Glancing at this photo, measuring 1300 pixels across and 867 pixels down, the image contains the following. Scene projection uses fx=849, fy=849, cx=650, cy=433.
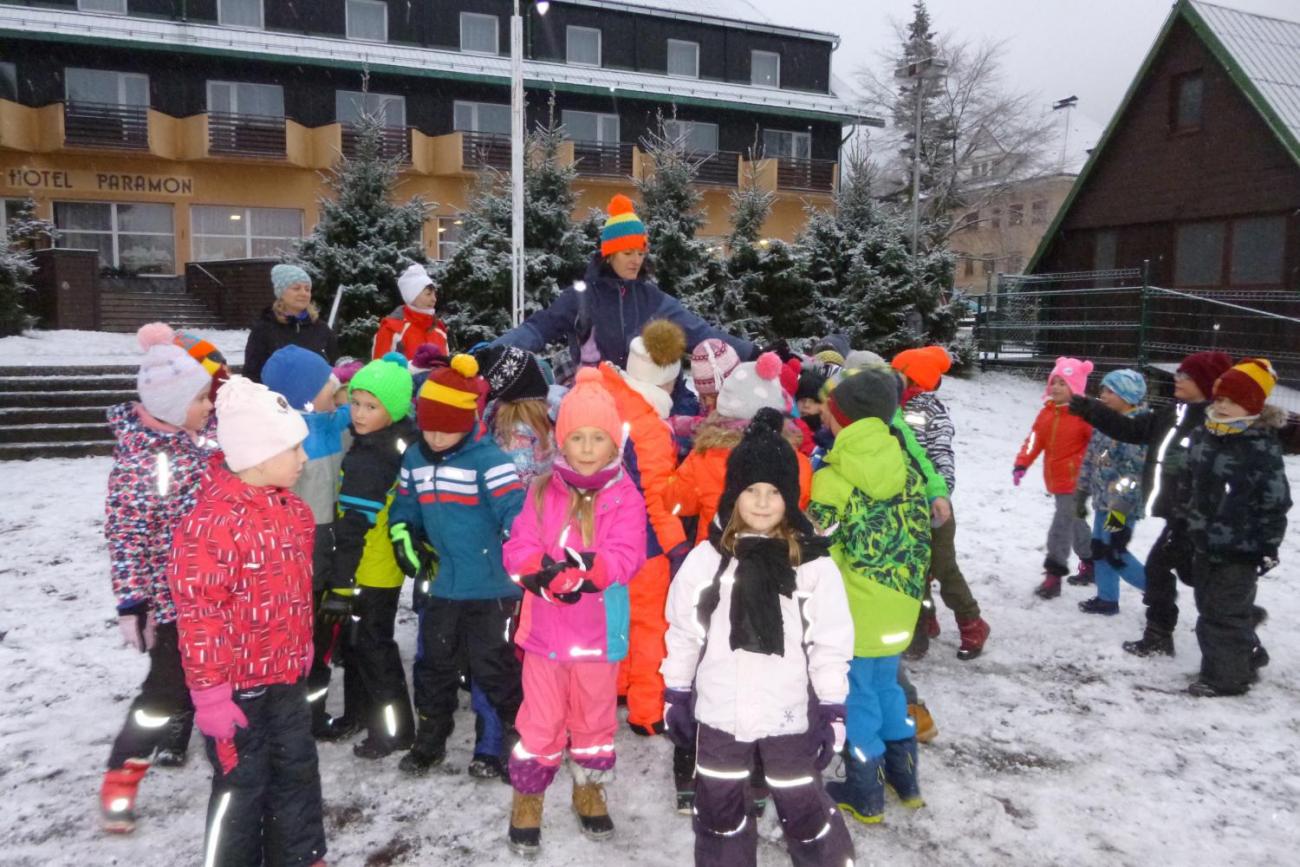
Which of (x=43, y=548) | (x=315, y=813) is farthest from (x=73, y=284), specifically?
(x=315, y=813)

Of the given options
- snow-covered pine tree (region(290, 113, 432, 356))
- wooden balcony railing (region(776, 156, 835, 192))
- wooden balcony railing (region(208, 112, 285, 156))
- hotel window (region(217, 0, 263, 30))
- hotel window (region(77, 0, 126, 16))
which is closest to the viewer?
snow-covered pine tree (region(290, 113, 432, 356))

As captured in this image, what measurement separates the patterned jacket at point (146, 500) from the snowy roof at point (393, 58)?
819 inches

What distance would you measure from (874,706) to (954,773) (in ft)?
2.69

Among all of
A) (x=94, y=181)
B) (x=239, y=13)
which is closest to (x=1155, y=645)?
(x=94, y=181)

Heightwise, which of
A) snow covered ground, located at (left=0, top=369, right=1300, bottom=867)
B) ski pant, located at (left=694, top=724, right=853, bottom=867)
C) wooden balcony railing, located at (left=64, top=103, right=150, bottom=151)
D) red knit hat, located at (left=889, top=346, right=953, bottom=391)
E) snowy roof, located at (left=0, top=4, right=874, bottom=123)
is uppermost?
snowy roof, located at (left=0, top=4, right=874, bottom=123)

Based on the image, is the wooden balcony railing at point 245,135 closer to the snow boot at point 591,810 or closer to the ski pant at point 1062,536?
the ski pant at point 1062,536

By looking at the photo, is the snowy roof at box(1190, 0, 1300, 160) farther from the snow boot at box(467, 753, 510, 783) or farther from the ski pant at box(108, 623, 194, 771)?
the ski pant at box(108, 623, 194, 771)

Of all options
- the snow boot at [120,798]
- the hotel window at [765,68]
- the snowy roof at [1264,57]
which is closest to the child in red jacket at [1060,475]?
the snow boot at [120,798]

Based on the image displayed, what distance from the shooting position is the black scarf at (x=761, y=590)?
9.37 feet

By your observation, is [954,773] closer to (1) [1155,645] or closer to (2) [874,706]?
(2) [874,706]

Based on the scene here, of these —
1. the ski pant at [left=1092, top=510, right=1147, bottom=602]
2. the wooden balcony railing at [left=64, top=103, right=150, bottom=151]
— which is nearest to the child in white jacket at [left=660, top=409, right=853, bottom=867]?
the ski pant at [left=1092, top=510, right=1147, bottom=602]

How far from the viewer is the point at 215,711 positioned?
8.71 ft

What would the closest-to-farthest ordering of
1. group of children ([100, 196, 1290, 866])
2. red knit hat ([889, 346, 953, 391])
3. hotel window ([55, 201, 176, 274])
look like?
group of children ([100, 196, 1290, 866])
red knit hat ([889, 346, 953, 391])
hotel window ([55, 201, 176, 274])

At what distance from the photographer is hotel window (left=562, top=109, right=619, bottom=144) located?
26844mm
